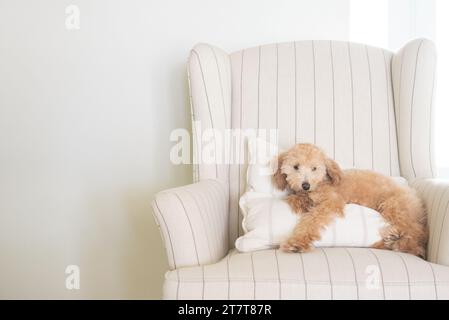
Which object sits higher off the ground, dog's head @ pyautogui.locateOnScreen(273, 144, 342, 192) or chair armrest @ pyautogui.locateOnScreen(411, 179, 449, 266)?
dog's head @ pyautogui.locateOnScreen(273, 144, 342, 192)

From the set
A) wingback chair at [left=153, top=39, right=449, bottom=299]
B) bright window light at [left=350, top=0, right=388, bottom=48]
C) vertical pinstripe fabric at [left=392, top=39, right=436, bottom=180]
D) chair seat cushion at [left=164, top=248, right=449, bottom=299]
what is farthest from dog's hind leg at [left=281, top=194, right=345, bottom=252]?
bright window light at [left=350, top=0, right=388, bottom=48]

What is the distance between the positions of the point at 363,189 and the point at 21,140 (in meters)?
1.41

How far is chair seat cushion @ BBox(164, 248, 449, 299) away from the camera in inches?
45.4

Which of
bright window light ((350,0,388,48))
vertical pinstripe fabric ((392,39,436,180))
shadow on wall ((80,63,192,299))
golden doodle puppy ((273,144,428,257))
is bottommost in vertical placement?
shadow on wall ((80,63,192,299))

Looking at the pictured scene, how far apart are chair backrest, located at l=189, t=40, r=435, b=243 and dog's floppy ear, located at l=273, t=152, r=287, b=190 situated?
22cm

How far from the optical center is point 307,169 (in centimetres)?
148

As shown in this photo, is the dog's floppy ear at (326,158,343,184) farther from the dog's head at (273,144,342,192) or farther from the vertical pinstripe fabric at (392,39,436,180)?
the vertical pinstripe fabric at (392,39,436,180)

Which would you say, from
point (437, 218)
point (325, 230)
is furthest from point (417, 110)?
point (325, 230)

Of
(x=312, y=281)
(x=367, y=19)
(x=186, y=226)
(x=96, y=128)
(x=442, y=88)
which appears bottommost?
(x=312, y=281)

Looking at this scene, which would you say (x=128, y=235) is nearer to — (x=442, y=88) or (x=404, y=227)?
(x=404, y=227)

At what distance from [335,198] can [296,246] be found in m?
0.21

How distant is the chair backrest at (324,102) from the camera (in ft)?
5.78
